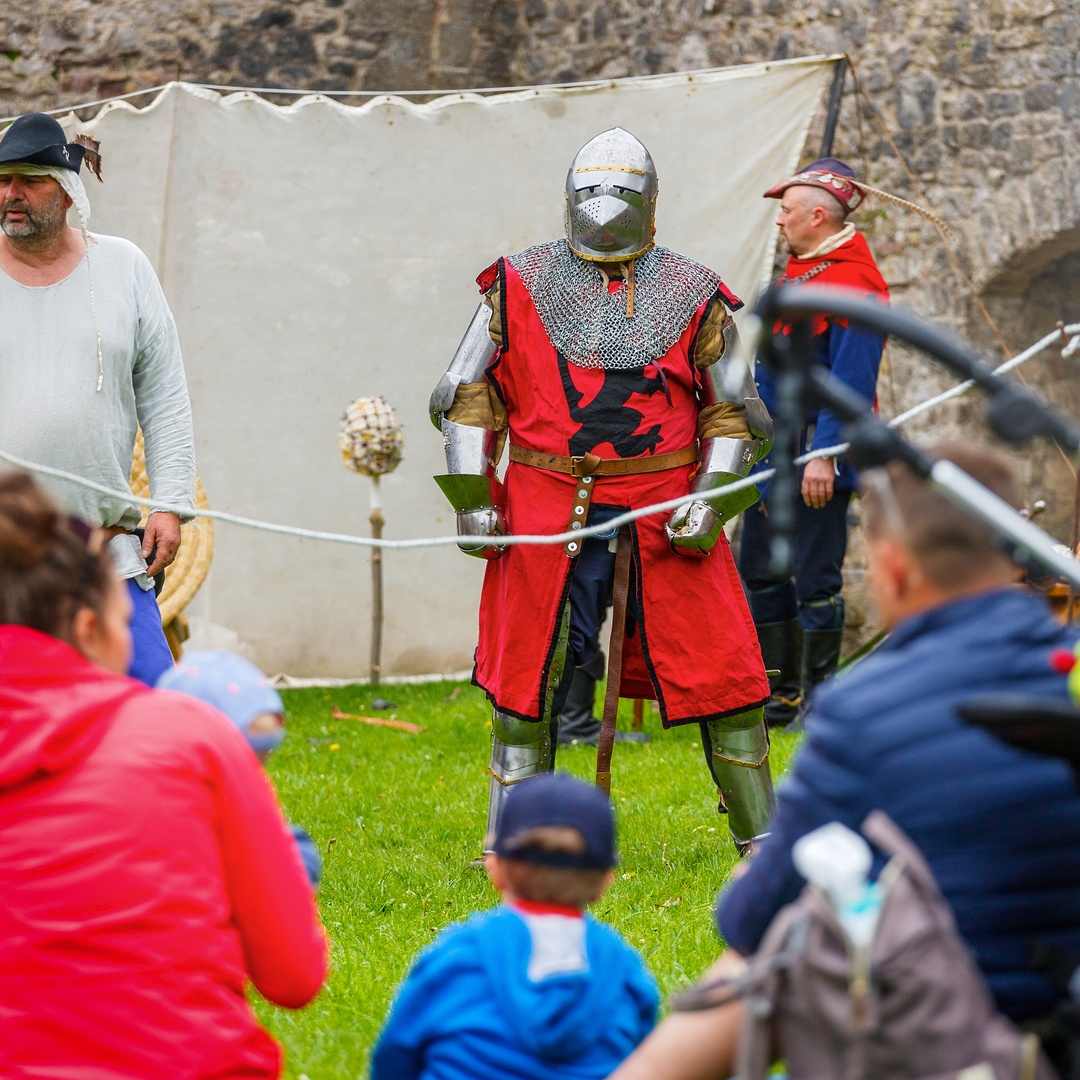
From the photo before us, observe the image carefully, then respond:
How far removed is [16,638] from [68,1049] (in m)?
0.46

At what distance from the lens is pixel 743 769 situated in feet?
12.4

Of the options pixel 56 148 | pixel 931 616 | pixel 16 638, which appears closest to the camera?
pixel 931 616

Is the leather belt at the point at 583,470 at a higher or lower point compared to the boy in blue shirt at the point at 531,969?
higher

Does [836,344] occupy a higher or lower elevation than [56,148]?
lower

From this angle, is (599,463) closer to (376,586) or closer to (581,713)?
(581,713)

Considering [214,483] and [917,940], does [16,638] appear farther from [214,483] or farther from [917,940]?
[214,483]

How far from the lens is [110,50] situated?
27.5 feet

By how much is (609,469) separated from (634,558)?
23 cm

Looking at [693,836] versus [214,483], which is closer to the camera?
[693,836]

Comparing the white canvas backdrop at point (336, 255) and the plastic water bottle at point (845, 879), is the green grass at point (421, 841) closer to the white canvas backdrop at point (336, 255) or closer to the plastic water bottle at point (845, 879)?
the white canvas backdrop at point (336, 255)

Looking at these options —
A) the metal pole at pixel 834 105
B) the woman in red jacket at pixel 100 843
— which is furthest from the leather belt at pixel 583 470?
the metal pole at pixel 834 105

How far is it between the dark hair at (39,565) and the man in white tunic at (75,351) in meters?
1.54

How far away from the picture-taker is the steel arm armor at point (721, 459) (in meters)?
3.73

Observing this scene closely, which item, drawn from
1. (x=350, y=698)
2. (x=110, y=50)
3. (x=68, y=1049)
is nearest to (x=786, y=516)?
(x=68, y=1049)
